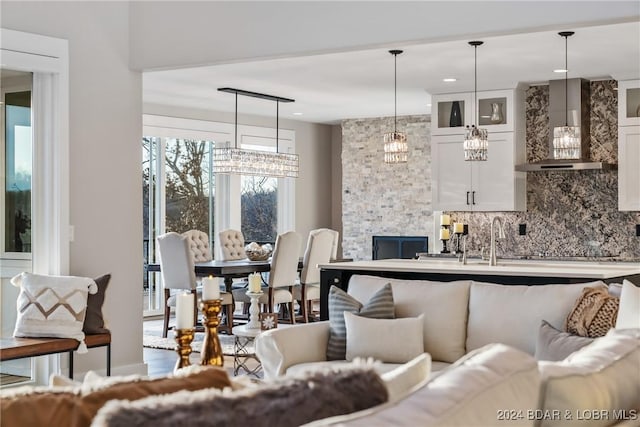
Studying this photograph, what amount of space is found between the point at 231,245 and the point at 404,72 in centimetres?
313

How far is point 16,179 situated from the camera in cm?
576

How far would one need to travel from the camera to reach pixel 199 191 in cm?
1122

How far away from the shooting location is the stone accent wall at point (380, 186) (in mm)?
11461

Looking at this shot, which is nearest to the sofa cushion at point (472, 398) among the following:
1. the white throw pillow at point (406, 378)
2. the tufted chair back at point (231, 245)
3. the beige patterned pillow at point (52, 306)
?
the white throw pillow at point (406, 378)

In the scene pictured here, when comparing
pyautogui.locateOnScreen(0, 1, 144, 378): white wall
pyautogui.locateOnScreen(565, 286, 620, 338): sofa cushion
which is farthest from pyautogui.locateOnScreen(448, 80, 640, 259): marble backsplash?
→ pyautogui.locateOnScreen(565, 286, 620, 338): sofa cushion

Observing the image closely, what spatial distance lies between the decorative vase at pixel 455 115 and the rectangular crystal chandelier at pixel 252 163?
1.97m

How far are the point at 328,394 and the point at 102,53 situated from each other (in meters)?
4.98

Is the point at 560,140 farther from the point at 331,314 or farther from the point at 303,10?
the point at 331,314

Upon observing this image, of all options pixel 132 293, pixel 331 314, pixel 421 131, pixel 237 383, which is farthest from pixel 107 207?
pixel 421 131

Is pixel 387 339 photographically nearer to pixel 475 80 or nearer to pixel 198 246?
pixel 475 80

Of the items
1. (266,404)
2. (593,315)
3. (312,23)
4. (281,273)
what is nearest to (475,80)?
(281,273)

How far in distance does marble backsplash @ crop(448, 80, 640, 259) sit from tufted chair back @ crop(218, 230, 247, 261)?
2663 mm

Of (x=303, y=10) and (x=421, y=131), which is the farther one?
(x=421, y=131)

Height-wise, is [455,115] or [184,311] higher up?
[455,115]
